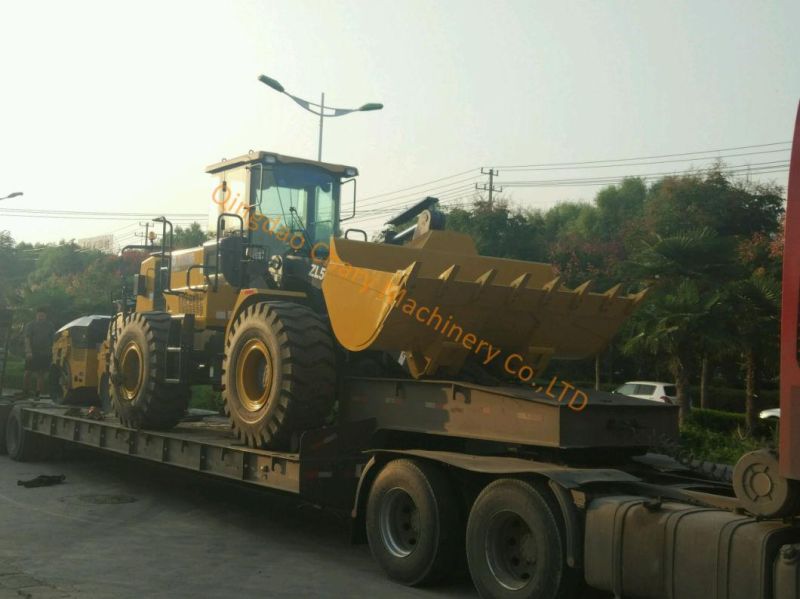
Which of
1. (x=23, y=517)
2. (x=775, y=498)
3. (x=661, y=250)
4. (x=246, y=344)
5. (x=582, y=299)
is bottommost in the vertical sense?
(x=23, y=517)

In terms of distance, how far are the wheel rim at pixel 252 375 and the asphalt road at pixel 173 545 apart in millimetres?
1382

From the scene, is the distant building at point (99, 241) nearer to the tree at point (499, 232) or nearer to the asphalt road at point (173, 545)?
the tree at point (499, 232)

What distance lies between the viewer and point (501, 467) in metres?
6.82

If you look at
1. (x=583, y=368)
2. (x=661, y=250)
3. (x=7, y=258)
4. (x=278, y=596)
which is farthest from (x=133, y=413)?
(x=7, y=258)

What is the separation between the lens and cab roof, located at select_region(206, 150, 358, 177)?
10664 millimetres

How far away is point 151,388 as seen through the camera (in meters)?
10.8

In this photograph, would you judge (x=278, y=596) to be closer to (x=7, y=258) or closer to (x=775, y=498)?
(x=775, y=498)

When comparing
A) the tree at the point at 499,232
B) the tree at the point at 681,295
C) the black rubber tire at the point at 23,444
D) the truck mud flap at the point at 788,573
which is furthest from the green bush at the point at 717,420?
the truck mud flap at the point at 788,573

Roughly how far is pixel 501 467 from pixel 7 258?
65597 mm

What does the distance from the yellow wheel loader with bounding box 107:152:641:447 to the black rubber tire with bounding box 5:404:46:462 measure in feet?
9.40

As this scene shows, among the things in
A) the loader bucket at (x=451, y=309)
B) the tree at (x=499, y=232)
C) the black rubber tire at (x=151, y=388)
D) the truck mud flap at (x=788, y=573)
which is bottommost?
the truck mud flap at (x=788, y=573)

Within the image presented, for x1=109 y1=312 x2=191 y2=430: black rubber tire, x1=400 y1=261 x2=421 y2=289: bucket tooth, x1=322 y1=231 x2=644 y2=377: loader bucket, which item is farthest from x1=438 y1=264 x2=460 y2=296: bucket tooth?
x1=109 y1=312 x2=191 y2=430: black rubber tire

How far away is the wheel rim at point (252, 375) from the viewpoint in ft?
29.9

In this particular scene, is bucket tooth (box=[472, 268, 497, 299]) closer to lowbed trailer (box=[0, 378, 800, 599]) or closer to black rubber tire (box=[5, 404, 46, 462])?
lowbed trailer (box=[0, 378, 800, 599])
